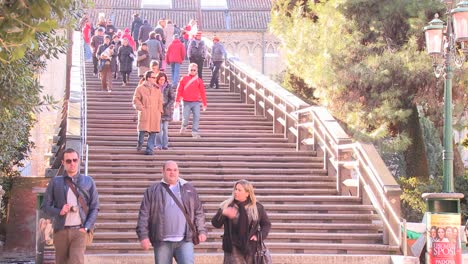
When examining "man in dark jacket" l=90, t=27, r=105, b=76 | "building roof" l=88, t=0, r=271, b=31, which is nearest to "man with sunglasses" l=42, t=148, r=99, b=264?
"man in dark jacket" l=90, t=27, r=105, b=76

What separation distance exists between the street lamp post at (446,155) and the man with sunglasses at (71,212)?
14.5 feet

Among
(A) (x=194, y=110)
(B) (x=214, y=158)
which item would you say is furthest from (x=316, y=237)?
(A) (x=194, y=110)

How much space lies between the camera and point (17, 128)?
16.7 m

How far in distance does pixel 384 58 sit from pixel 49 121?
38.2m

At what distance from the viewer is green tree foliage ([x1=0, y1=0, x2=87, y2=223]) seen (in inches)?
256

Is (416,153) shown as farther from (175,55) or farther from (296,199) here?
(296,199)

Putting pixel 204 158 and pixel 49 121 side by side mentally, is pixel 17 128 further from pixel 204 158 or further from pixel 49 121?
pixel 49 121

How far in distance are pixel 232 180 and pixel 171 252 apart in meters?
6.99

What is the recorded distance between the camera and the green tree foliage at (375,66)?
2467 cm

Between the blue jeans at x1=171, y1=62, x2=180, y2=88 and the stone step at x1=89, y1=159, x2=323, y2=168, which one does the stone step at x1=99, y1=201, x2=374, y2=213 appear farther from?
the blue jeans at x1=171, y1=62, x2=180, y2=88

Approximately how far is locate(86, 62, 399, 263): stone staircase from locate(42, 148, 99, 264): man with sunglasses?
10.6 feet

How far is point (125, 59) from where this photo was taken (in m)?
25.0

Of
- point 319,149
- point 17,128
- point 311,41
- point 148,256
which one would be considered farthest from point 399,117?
point 148,256

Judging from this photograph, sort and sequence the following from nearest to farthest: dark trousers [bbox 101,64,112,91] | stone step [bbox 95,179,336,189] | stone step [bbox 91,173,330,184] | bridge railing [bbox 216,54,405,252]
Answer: bridge railing [bbox 216,54,405,252], stone step [bbox 95,179,336,189], stone step [bbox 91,173,330,184], dark trousers [bbox 101,64,112,91]
